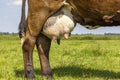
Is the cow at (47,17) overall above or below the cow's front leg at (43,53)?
above

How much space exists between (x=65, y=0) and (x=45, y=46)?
4.97ft

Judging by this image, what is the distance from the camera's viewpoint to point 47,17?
9.69m

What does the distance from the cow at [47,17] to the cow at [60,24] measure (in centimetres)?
9

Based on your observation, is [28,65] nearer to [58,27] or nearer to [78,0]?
[58,27]

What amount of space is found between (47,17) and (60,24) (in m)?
0.35

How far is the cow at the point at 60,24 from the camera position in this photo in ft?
31.4

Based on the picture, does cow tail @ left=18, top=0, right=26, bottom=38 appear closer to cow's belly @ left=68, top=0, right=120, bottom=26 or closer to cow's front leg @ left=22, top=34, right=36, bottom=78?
cow's front leg @ left=22, top=34, right=36, bottom=78

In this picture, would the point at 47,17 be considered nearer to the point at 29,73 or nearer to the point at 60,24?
the point at 60,24

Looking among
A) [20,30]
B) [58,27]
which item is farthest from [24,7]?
[58,27]

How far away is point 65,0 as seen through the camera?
9453 mm

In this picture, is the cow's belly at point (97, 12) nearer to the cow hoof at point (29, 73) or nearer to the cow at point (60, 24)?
the cow at point (60, 24)

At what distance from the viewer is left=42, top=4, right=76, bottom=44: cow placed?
9.59 m

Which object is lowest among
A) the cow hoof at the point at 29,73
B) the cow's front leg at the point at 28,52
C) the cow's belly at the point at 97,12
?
the cow hoof at the point at 29,73

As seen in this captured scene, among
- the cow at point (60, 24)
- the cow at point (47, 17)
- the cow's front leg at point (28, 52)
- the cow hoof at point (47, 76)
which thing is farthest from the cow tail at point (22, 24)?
the cow hoof at point (47, 76)
